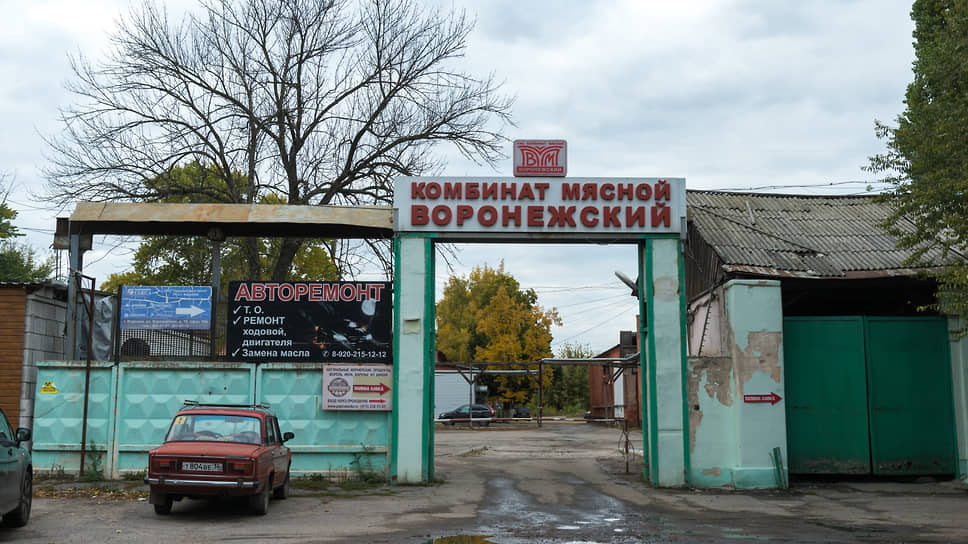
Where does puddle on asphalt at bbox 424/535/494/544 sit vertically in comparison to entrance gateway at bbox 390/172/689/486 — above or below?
below

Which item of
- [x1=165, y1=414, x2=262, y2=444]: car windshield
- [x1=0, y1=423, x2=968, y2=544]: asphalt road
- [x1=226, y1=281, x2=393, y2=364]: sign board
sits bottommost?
[x1=0, y1=423, x2=968, y2=544]: asphalt road

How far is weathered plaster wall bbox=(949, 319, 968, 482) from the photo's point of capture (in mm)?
15406

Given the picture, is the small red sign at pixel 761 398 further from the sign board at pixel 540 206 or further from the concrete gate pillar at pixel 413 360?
the concrete gate pillar at pixel 413 360

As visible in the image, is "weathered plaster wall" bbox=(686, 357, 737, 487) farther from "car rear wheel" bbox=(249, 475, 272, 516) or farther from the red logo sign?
"car rear wheel" bbox=(249, 475, 272, 516)

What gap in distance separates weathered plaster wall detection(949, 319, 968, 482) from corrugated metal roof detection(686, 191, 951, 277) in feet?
5.56

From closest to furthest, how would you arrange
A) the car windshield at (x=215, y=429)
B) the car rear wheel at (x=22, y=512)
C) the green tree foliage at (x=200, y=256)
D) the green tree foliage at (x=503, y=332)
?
the car rear wheel at (x=22, y=512), the car windshield at (x=215, y=429), the green tree foliage at (x=200, y=256), the green tree foliage at (x=503, y=332)

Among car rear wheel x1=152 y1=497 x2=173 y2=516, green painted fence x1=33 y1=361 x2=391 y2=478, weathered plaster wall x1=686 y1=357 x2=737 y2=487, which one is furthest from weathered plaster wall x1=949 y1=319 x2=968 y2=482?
car rear wheel x1=152 y1=497 x2=173 y2=516

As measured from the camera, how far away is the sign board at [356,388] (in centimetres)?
1537

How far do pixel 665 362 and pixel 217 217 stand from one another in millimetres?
9088

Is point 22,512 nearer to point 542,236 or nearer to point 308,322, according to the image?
point 308,322

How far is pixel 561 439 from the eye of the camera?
30531 mm

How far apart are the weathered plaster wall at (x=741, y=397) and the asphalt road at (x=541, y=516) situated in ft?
1.74

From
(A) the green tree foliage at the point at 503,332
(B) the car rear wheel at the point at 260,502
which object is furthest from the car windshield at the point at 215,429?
(A) the green tree foliage at the point at 503,332

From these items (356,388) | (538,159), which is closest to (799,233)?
(538,159)
